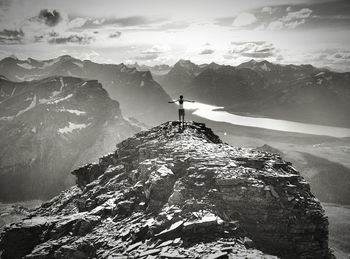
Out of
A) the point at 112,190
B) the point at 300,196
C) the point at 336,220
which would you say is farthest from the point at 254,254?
the point at 336,220

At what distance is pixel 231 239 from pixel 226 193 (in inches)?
354

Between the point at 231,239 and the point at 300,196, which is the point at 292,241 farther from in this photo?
the point at 231,239

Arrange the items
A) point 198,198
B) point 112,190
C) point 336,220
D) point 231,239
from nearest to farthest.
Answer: point 231,239
point 198,198
point 112,190
point 336,220

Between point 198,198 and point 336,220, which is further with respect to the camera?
point 336,220

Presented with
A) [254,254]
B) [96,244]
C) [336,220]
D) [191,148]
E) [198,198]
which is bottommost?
[336,220]

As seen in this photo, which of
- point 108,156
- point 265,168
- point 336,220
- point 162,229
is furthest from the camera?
point 336,220

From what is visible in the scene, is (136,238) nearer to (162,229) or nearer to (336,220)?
(162,229)

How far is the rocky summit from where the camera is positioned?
4191 cm

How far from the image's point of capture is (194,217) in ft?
143

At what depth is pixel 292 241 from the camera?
45.0 meters

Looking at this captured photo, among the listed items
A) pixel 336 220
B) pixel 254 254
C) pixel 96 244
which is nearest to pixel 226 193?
pixel 254 254

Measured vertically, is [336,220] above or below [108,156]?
below

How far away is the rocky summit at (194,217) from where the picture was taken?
41.9 m

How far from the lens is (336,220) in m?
194
